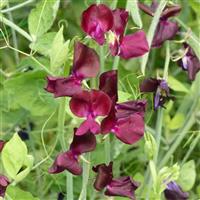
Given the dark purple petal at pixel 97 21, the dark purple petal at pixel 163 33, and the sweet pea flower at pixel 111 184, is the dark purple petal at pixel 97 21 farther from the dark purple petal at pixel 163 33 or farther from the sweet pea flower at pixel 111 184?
the dark purple petal at pixel 163 33

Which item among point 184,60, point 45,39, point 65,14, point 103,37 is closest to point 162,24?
point 184,60

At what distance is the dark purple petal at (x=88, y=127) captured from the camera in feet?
3.38

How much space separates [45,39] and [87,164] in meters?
0.29

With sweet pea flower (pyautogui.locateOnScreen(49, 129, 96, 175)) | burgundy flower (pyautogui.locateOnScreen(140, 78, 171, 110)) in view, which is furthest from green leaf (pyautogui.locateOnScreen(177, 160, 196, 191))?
sweet pea flower (pyautogui.locateOnScreen(49, 129, 96, 175))

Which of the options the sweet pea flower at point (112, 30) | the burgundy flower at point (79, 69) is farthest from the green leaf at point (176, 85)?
the burgundy flower at point (79, 69)

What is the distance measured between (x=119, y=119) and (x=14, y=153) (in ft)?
0.54

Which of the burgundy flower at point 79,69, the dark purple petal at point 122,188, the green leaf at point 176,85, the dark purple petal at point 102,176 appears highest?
the burgundy flower at point 79,69

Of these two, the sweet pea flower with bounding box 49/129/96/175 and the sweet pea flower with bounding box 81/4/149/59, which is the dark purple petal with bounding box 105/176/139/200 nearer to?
the sweet pea flower with bounding box 49/129/96/175

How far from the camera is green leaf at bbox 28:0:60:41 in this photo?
131cm

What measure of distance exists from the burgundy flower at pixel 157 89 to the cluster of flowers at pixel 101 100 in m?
0.14

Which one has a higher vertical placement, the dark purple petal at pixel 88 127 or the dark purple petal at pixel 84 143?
the dark purple petal at pixel 88 127

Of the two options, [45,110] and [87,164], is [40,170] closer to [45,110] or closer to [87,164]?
[45,110]

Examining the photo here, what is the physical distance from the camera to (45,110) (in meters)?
1.49

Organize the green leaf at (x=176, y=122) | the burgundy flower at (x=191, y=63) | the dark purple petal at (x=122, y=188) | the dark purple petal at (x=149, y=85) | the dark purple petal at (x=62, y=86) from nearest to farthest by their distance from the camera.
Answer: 1. the dark purple petal at (x=62, y=86)
2. the dark purple petal at (x=122, y=188)
3. the dark purple petal at (x=149, y=85)
4. the burgundy flower at (x=191, y=63)
5. the green leaf at (x=176, y=122)
